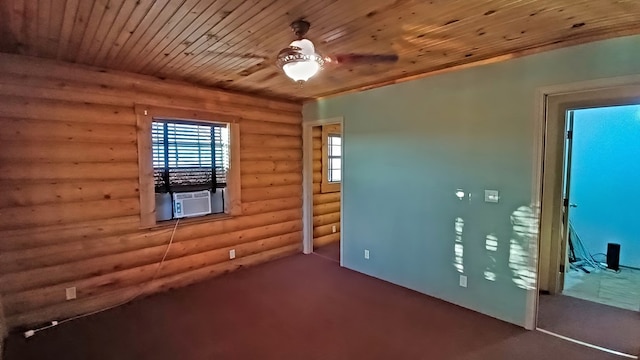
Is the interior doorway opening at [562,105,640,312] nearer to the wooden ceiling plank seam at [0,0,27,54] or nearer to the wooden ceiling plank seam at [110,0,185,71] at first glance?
the wooden ceiling plank seam at [110,0,185,71]

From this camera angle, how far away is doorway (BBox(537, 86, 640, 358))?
305 centimetres

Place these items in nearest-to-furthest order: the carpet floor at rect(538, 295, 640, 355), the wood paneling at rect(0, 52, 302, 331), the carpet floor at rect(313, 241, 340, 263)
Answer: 1. the carpet floor at rect(538, 295, 640, 355)
2. the wood paneling at rect(0, 52, 302, 331)
3. the carpet floor at rect(313, 241, 340, 263)

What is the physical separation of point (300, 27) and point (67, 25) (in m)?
1.61

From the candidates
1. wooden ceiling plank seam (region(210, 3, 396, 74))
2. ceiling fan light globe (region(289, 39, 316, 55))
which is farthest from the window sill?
ceiling fan light globe (region(289, 39, 316, 55))

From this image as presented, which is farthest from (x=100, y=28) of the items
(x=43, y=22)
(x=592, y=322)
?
(x=592, y=322)

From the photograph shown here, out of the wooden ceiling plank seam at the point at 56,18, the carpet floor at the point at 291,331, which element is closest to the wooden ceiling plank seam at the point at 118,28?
the wooden ceiling plank seam at the point at 56,18

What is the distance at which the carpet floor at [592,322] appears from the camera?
2756 millimetres

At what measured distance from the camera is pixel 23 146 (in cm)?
287

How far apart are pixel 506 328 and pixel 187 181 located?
3.83 m

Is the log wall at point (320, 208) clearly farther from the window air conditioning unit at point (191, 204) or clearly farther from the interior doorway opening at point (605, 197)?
the interior doorway opening at point (605, 197)

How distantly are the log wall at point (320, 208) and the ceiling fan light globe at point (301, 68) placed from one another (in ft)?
10.8

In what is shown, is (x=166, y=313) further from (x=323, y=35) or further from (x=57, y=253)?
(x=323, y=35)

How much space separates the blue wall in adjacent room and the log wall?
3665 mm

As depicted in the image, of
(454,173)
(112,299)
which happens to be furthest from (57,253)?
(454,173)
